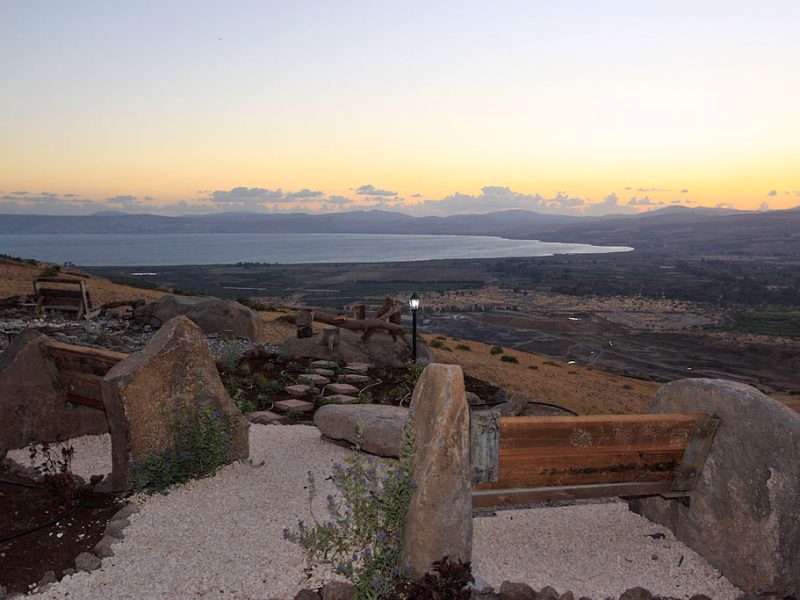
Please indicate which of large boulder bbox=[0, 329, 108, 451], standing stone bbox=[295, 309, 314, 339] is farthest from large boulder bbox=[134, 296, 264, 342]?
large boulder bbox=[0, 329, 108, 451]

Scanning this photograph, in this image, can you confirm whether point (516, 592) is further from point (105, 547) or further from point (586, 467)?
point (105, 547)

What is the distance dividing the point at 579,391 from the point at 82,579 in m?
20.1

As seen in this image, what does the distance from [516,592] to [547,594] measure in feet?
0.74

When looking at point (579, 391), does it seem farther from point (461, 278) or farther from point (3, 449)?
point (461, 278)

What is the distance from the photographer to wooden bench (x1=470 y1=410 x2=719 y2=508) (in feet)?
14.4

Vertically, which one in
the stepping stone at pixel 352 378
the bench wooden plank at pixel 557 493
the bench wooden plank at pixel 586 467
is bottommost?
the stepping stone at pixel 352 378

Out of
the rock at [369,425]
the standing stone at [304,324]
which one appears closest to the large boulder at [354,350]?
the standing stone at [304,324]

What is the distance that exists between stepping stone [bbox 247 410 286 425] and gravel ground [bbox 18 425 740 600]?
240cm

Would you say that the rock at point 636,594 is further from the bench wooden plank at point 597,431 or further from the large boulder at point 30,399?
the large boulder at point 30,399

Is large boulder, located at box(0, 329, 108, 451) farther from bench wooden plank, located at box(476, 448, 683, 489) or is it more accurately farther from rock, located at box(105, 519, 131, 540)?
bench wooden plank, located at box(476, 448, 683, 489)

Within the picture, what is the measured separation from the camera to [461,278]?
13825cm

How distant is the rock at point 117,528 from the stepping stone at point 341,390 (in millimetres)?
5826

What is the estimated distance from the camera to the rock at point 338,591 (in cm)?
434

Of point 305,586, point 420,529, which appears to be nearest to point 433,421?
point 420,529
